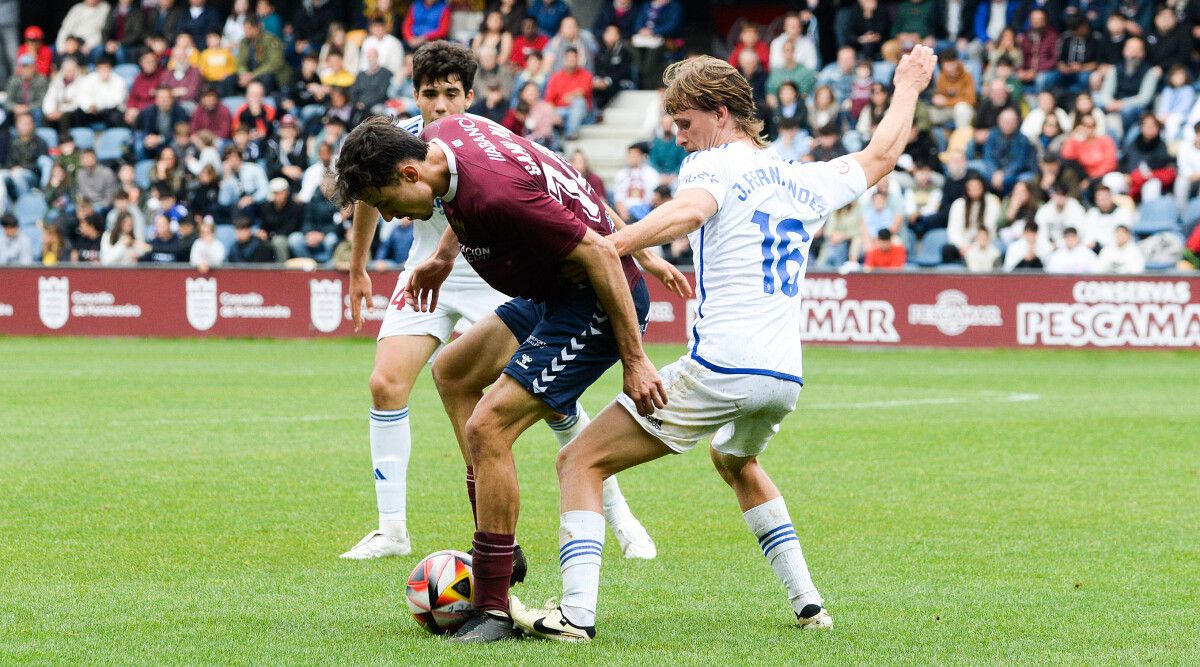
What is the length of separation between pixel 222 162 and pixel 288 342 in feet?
18.7

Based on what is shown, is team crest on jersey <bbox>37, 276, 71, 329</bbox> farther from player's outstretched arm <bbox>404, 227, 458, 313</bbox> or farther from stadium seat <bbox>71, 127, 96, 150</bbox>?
player's outstretched arm <bbox>404, 227, 458, 313</bbox>

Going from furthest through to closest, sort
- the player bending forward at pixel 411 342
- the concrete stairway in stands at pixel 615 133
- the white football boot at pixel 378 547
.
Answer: the concrete stairway in stands at pixel 615 133, the player bending forward at pixel 411 342, the white football boot at pixel 378 547

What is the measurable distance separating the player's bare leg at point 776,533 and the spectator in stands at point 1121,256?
16123 millimetres

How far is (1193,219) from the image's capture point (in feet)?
72.7

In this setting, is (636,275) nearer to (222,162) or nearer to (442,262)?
(442,262)

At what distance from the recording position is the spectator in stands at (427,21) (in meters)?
29.7

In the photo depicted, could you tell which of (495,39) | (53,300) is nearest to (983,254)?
(495,39)

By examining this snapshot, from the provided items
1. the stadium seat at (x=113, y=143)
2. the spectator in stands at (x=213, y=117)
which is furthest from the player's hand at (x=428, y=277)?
the stadium seat at (x=113, y=143)

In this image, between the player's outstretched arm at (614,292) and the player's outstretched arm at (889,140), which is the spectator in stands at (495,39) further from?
the player's outstretched arm at (614,292)

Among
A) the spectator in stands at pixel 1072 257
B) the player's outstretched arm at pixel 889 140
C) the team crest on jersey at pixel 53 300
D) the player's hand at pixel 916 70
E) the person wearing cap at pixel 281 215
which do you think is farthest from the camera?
the person wearing cap at pixel 281 215

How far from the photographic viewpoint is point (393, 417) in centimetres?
761

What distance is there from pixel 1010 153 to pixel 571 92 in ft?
25.2

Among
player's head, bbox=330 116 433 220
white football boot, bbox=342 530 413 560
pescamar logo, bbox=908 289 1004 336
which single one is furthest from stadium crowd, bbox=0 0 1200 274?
player's head, bbox=330 116 433 220

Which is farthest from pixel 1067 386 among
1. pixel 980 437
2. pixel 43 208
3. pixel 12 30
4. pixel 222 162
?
pixel 12 30
